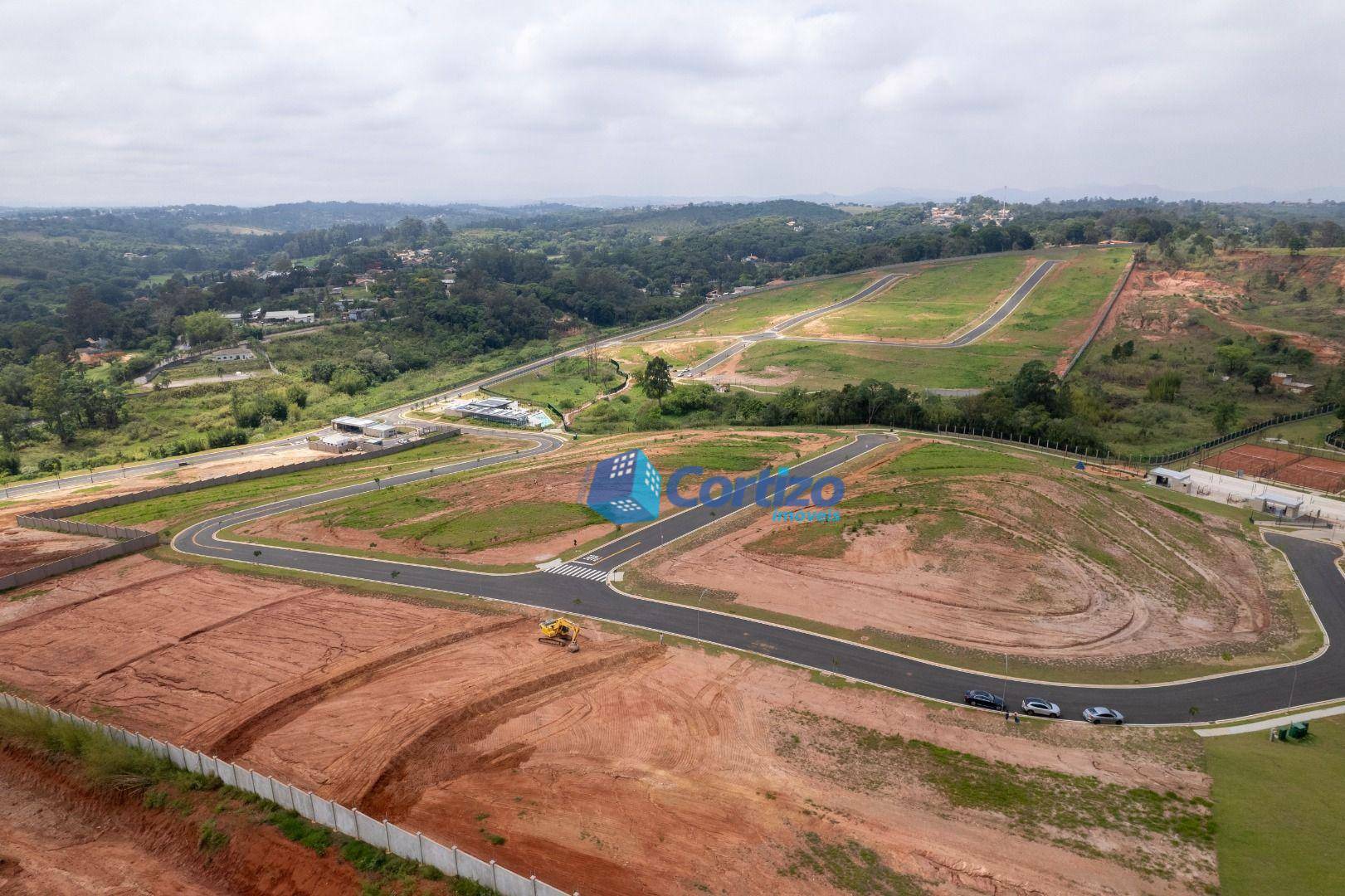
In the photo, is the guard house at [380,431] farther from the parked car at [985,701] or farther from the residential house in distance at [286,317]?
the residential house in distance at [286,317]

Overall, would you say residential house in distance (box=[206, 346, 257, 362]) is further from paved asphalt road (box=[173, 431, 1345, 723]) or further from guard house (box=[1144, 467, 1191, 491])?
guard house (box=[1144, 467, 1191, 491])

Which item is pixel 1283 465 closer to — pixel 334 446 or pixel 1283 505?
pixel 1283 505

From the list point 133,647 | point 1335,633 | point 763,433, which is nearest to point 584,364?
point 763,433

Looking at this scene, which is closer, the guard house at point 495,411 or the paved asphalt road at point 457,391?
the paved asphalt road at point 457,391

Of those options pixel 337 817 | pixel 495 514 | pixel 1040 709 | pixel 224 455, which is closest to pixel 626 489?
pixel 495 514

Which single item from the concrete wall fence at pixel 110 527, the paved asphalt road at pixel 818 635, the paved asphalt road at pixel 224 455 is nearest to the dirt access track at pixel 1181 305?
the paved asphalt road at pixel 818 635
